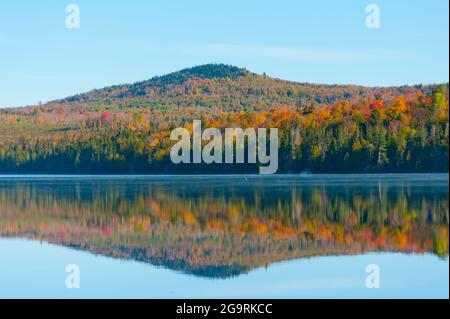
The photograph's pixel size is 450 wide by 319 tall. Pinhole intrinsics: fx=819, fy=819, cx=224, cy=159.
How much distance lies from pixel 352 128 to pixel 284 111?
2237 cm

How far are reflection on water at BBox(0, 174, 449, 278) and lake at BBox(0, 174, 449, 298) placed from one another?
0.12ft

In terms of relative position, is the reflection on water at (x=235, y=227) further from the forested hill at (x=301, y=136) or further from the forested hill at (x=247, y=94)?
the forested hill at (x=247, y=94)

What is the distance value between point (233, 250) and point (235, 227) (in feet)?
16.5

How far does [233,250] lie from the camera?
21891mm

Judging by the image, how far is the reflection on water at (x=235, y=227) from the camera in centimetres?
2111

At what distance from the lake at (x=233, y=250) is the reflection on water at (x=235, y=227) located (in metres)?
0.04

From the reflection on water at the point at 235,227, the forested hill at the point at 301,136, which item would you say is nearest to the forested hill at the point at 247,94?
the forested hill at the point at 301,136

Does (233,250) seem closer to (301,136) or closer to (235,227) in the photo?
(235,227)

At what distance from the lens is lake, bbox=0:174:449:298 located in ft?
54.9

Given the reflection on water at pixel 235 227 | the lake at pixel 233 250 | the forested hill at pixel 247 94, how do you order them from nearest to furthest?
the lake at pixel 233 250, the reflection on water at pixel 235 227, the forested hill at pixel 247 94

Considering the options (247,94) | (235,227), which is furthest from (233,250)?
(247,94)

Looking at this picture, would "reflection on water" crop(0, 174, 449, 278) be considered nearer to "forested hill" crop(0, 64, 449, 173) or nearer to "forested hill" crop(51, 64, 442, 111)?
"forested hill" crop(0, 64, 449, 173)

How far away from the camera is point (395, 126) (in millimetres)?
87500

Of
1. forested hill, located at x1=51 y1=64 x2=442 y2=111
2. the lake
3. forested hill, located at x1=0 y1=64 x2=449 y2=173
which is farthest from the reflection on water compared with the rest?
forested hill, located at x1=51 y1=64 x2=442 y2=111
